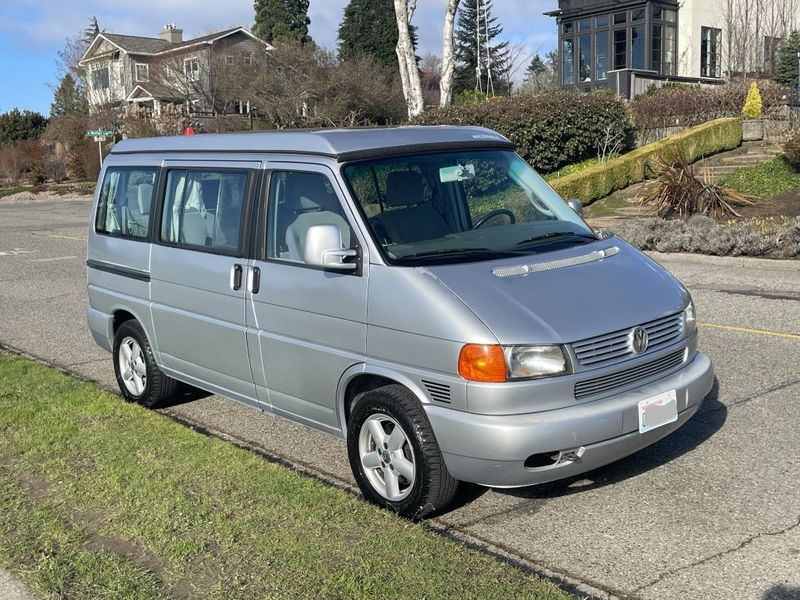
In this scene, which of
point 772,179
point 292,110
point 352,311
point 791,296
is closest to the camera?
point 352,311

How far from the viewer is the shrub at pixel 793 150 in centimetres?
1922

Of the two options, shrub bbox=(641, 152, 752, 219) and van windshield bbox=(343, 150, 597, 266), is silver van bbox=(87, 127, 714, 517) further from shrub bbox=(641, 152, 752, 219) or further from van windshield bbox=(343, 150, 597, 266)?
shrub bbox=(641, 152, 752, 219)

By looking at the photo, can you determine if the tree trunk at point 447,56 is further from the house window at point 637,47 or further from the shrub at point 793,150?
the house window at point 637,47

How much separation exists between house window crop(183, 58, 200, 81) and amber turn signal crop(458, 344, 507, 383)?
1970 inches

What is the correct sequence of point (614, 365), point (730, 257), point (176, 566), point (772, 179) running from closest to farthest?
point (176, 566), point (614, 365), point (730, 257), point (772, 179)

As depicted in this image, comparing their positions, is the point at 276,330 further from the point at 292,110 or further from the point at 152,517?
the point at 292,110

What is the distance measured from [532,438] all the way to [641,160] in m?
18.3

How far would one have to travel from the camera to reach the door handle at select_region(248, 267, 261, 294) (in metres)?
5.58

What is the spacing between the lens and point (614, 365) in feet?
14.9

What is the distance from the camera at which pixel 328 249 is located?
16.2ft

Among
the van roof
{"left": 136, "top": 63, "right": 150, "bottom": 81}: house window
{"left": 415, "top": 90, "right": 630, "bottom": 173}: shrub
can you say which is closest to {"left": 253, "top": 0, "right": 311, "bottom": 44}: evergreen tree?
{"left": 136, "top": 63, "right": 150, "bottom": 81}: house window

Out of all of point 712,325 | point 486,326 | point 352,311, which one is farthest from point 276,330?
point 712,325

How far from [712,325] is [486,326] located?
547 cm

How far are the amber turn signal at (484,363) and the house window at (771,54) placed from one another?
32.3 meters
